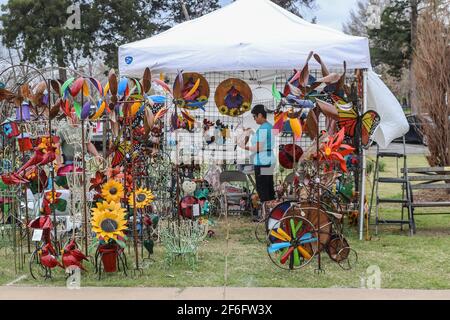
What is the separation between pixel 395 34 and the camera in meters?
29.5

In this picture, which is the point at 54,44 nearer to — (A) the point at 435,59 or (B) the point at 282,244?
(A) the point at 435,59

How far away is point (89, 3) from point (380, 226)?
21806mm

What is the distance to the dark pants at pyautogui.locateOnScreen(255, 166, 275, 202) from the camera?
7984 mm

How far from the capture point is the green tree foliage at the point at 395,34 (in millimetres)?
29156

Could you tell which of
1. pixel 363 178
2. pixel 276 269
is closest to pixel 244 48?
pixel 363 178

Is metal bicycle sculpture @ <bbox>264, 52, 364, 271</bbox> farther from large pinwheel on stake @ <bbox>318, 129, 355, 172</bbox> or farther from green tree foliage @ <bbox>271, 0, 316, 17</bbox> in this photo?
green tree foliage @ <bbox>271, 0, 316, 17</bbox>

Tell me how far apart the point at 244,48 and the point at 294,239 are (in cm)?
279

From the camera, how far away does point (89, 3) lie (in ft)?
87.7

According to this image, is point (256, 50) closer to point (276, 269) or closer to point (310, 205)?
point (310, 205)

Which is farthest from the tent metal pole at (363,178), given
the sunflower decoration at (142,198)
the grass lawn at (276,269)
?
the sunflower decoration at (142,198)

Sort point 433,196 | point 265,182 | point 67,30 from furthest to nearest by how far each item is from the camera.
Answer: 1. point 67,30
2. point 433,196
3. point 265,182

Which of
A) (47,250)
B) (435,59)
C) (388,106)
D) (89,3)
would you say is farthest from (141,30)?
(47,250)

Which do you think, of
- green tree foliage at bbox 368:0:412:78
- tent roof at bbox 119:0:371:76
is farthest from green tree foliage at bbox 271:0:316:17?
tent roof at bbox 119:0:371:76

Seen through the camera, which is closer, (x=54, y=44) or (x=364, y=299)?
(x=364, y=299)
